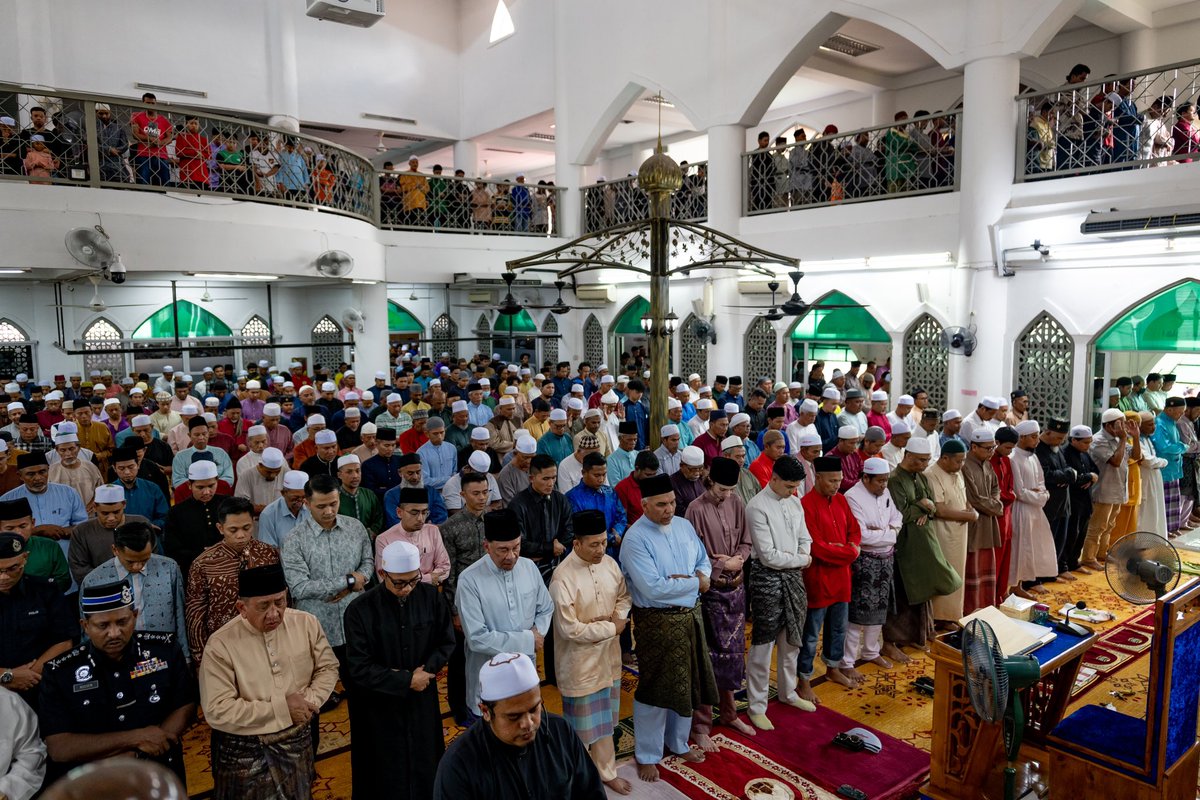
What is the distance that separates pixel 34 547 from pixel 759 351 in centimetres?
1103

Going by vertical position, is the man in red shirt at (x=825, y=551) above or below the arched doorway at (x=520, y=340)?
below

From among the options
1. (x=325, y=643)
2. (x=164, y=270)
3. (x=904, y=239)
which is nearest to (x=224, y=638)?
(x=325, y=643)

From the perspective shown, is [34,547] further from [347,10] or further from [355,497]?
[347,10]

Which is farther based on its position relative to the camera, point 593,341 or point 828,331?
point 593,341

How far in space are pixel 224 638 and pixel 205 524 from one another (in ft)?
7.38

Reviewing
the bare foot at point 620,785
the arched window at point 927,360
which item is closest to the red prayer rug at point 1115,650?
the bare foot at point 620,785

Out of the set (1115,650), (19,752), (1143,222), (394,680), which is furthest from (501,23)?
(19,752)

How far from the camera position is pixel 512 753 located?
260 cm

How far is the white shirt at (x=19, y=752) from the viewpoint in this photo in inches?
120

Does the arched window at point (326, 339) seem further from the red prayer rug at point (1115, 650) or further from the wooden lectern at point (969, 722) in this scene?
the wooden lectern at point (969, 722)

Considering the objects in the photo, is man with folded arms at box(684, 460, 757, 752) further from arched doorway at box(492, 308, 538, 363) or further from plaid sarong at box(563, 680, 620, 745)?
arched doorway at box(492, 308, 538, 363)

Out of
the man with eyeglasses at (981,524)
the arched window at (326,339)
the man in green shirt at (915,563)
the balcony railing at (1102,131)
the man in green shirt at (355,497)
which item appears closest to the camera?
the man in green shirt at (355,497)

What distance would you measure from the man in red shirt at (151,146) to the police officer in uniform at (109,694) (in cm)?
826

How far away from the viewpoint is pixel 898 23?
35.1 feet
